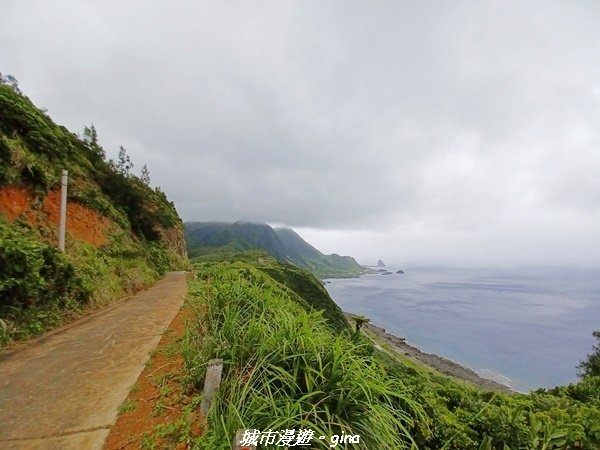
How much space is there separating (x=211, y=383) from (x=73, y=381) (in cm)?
225

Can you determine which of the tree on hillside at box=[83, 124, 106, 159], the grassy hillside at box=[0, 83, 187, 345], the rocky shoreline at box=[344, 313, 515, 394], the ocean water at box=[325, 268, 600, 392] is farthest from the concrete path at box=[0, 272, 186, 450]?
the ocean water at box=[325, 268, 600, 392]

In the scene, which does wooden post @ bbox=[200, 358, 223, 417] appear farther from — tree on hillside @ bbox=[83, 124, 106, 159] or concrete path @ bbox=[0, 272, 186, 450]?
tree on hillside @ bbox=[83, 124, 106, 159]

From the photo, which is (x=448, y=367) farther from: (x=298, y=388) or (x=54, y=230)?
(x=54, y=230)

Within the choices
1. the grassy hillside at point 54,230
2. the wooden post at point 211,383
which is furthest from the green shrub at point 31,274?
the wooden post at point 211,383

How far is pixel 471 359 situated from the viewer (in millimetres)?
41438

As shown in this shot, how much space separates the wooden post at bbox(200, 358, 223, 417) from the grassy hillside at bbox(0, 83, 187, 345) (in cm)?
441

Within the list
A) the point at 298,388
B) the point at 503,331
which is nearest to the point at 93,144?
the point at 298,388

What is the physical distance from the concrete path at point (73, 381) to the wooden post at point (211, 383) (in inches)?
34.4

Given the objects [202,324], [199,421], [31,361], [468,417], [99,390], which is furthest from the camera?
[31,361]

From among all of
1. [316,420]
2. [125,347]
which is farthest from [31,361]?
[316,420]

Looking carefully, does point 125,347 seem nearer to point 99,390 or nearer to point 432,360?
point 99,390

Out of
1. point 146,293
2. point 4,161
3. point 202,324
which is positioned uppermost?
point 4,161

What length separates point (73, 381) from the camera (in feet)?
11.0

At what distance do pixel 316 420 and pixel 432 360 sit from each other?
41911mm
